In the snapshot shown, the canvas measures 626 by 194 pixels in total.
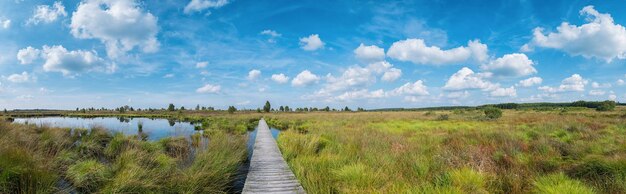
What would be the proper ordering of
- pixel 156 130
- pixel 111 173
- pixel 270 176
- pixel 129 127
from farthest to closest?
pixel 156 130 < pixel 129 127 < pixel 270 176 < pixel 111 173

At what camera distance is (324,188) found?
6527mm

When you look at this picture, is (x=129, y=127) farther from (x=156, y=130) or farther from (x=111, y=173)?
(x=111, y=173)

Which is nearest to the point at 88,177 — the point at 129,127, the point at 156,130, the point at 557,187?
the point at 557,187

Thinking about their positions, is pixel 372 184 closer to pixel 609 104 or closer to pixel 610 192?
pixel 610 192

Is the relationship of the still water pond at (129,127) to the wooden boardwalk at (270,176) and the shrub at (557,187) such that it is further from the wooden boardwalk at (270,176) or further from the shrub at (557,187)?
the shrub at (557,187)

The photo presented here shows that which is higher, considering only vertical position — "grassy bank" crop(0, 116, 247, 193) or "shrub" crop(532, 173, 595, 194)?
"grassy bank" crop(0, 116, 247, 193)

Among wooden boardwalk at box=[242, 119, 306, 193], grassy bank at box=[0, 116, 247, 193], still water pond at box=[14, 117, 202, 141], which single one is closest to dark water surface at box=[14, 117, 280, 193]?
still water pond at box=[14, 117, 202, 141]

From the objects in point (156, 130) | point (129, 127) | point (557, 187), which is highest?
point (129, 127)

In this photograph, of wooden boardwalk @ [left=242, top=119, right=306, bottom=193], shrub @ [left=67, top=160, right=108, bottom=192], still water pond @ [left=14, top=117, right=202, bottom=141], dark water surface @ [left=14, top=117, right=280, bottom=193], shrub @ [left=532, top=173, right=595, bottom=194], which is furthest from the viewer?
still water pond @ [left=14, top=117, right=202, bottom=141]

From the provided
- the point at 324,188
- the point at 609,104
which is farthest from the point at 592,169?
the point at 609,104

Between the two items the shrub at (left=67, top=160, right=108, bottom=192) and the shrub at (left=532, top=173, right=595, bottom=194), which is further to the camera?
the shrub at (left=67, top=160, right=108, bottom=192)

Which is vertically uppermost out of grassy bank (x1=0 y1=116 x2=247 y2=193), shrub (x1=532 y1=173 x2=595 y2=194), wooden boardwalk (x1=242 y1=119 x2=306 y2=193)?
grassy bank (x1=0 y1=116 x2=247 y2=193)

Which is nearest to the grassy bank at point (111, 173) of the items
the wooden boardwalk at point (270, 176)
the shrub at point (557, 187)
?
the wooden boardwalk at point (270, 176)

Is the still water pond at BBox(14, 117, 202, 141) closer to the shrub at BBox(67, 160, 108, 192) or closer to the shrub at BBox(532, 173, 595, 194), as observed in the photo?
the shrub at BBox(67, 160, 108, 192)
